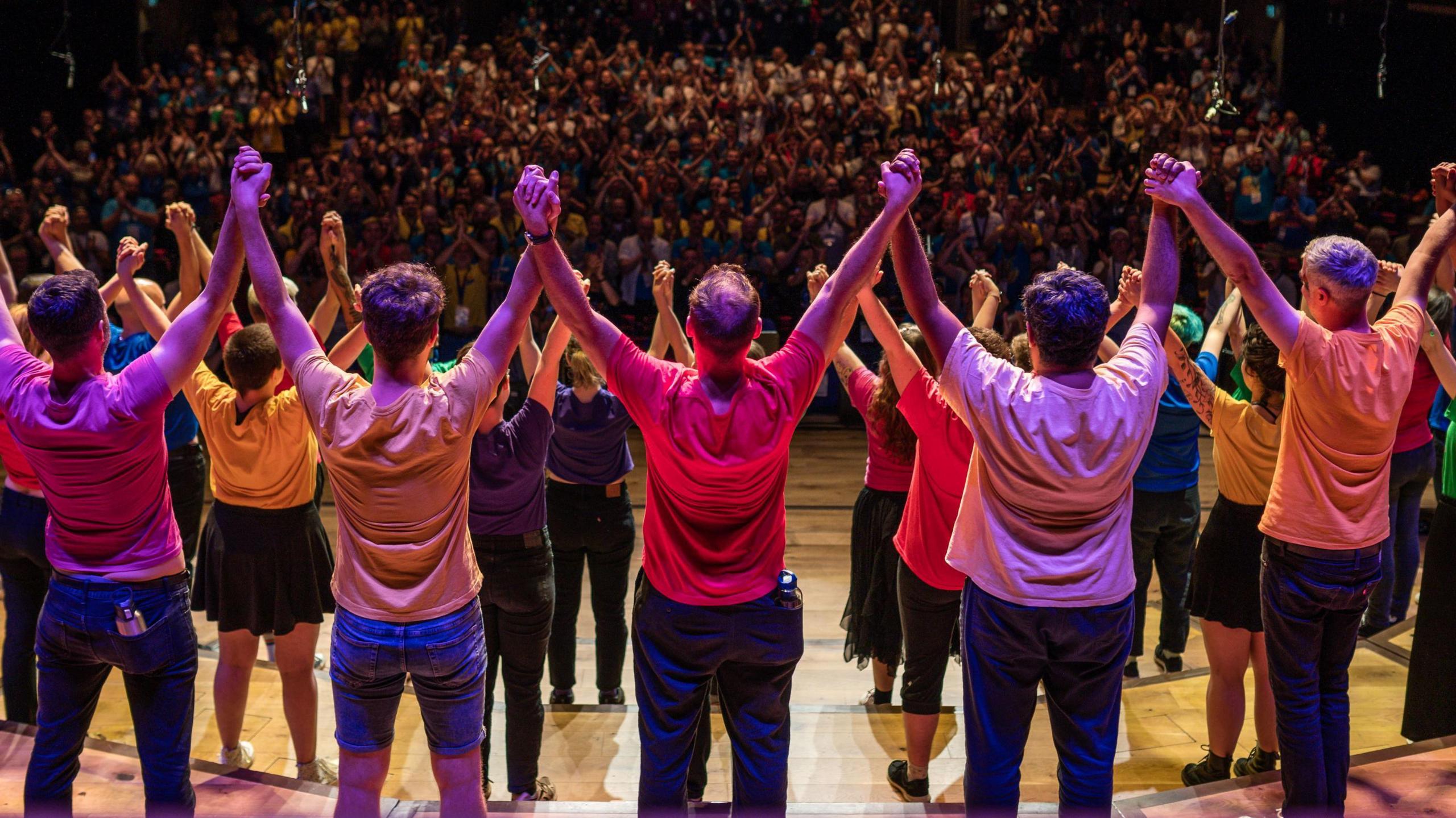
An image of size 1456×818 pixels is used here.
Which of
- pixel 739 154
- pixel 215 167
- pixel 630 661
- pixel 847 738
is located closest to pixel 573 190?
pixel 739 154

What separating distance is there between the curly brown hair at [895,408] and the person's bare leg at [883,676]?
2.89 ft

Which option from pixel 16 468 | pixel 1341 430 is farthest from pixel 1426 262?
pixel 16 468

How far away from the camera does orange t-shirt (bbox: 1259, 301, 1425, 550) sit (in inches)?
88.4

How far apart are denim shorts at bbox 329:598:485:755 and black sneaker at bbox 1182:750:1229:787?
7.01ft

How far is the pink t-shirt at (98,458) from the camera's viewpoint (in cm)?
211

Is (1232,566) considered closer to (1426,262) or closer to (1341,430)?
(1341,430)

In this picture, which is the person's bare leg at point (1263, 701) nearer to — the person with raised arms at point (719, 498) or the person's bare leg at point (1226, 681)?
the person's bare leg at point (1226, 681)

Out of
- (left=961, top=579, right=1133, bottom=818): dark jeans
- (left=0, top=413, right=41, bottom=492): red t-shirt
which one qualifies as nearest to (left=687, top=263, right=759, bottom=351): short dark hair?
(left=961, top=579, right=1133, bottom=818): dark jeans

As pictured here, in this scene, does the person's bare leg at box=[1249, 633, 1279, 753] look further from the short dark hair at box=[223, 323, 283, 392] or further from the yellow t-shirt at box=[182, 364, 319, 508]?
the short dark hair at box=[223, 323, 283, 392]

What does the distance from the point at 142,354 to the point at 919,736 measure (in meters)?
2.81

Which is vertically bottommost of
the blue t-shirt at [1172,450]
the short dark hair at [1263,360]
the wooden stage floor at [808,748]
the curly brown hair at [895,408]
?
the wooden stage floor at [808,748]

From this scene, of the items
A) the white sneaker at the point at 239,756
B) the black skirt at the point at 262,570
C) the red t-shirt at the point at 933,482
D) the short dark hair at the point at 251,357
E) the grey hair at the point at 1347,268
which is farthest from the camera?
the white sneaker at the point at 239,756

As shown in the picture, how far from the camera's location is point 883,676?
364 centimetres

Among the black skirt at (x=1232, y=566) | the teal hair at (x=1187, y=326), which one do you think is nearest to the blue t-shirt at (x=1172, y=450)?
the teal hair at (x=1187, y=326)
